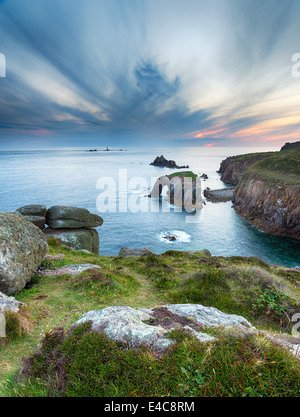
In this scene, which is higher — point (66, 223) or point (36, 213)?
point (36, 213)

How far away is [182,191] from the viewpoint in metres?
96.6

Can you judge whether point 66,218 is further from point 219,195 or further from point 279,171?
point 219,195

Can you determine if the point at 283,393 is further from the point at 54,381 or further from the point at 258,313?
the point at 258,313

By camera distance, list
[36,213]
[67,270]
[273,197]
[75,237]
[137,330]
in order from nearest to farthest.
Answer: [137,330] < [67,270] < [36,213] < [75,237] < [273,197]

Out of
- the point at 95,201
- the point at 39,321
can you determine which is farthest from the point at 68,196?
the point at 39,321

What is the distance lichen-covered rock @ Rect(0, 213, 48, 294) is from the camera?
933 cm

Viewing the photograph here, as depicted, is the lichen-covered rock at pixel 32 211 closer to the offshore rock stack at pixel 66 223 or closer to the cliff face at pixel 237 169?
the offshore rock stack at pixel 66 223

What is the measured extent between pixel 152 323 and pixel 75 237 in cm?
2607

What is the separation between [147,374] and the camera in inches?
142

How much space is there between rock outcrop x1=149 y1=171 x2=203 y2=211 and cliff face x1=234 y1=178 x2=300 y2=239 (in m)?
18.9

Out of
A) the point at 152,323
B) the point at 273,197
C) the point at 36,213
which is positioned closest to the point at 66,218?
the point at 36,213

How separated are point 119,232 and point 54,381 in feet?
A: 180

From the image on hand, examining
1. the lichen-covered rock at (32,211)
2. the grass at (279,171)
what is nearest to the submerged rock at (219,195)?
the grass at (279,171)

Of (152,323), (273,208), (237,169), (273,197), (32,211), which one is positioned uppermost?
(237,169)
